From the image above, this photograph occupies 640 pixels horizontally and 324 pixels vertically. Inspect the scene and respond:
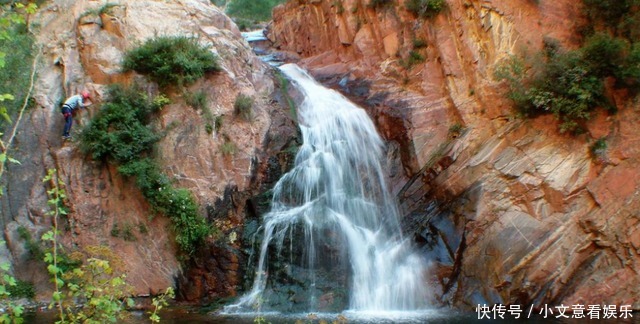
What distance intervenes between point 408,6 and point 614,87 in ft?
22.0

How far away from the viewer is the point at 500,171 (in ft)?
41.7

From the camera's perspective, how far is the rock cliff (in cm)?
1277

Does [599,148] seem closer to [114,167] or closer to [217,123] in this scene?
[217,123]

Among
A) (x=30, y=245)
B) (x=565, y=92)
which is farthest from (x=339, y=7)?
(x=30, y=245)

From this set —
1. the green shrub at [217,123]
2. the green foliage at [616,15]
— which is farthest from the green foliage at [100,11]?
the green foliage at [616,15]

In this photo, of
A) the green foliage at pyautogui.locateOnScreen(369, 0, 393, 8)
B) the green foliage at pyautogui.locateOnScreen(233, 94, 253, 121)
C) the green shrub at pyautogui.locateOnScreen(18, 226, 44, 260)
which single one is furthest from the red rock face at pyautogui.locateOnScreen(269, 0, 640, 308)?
the green shrub at pyautogui.locateOnScreen(18, 226, 44, 260)

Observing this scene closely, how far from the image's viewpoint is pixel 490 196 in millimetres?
12562

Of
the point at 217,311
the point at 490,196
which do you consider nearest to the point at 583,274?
the point at 490,196

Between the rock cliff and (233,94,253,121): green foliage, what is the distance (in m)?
0.17

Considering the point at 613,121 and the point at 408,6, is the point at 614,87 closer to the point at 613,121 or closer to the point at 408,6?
the point at 613,121

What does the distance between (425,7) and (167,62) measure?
7.66 metres

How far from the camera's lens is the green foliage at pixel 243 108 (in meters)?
14.7

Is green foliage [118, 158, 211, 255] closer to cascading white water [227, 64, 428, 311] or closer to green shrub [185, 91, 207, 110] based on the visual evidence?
cascading white water [227, 64, 428, 311]

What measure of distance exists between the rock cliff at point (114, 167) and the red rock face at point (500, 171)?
398cm
